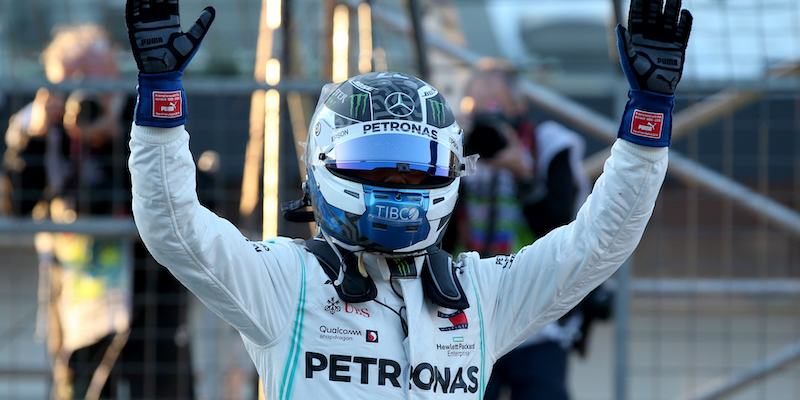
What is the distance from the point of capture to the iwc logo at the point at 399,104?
2094 mm

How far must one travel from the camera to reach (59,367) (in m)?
4.11

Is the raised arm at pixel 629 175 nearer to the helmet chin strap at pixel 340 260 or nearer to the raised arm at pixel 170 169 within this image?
the helmet chin strap at pixel 340 260

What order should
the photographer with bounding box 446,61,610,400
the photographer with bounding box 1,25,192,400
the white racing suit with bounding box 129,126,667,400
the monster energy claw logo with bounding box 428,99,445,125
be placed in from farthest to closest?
1. the photographer with bounding box 1,25,192,400
2. the photographer with bounding box 446,61,610,400
3. the monster energy claw logo with bounding box 428,99,445,125
4. the white racing suit with bounding box 129,126,667,400

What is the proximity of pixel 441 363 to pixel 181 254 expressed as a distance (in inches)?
25.6

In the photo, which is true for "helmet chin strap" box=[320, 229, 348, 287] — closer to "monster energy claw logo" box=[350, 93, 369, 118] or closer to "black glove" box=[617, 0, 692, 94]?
"monster energy claw logo" box=[350, 93, 369, 118]

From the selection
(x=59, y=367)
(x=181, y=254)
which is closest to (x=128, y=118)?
(x=59, y=367)

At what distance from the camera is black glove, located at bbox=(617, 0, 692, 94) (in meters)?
1.96

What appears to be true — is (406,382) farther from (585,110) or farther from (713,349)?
(713,349)

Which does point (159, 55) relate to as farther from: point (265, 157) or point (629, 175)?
point (265, 157)

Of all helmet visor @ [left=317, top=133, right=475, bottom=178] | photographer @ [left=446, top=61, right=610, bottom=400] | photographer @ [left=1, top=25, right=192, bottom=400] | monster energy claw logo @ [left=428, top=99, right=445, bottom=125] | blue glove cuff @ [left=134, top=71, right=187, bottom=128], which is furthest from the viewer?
photographer @ [left=1, top=25, right=192, bottom=400]

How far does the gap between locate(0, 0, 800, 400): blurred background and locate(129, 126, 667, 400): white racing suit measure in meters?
1.74

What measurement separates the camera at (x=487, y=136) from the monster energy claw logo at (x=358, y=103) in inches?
59.8

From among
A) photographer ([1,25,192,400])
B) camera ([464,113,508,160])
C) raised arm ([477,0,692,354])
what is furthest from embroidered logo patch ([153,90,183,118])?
photographer ([1,25,192,400])

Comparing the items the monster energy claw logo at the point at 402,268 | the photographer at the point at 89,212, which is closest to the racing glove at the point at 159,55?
the monster energy claw logo at the point at 402,268
